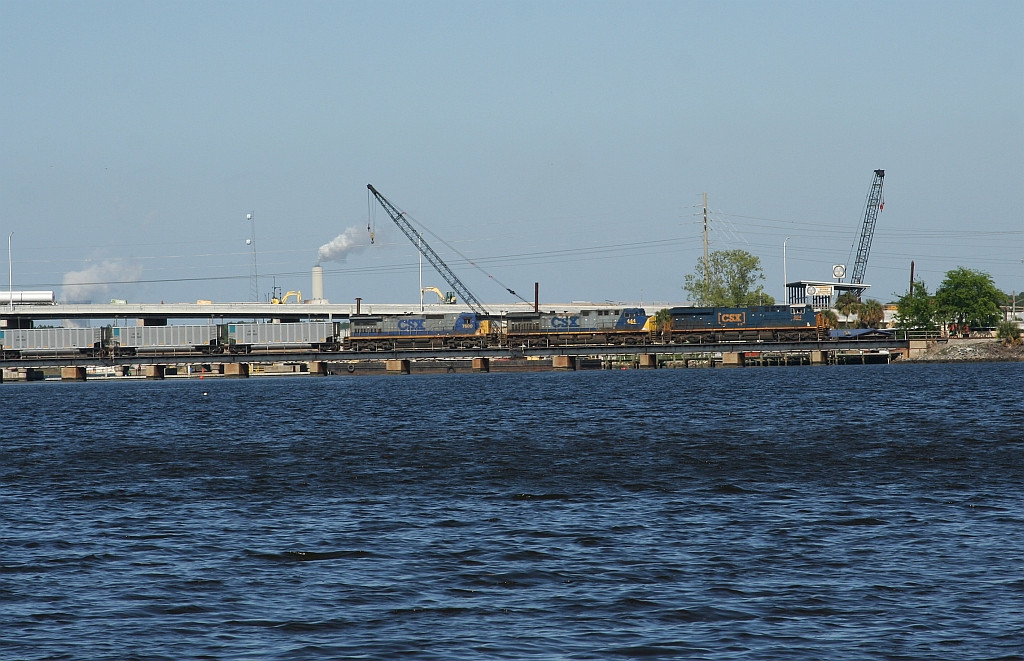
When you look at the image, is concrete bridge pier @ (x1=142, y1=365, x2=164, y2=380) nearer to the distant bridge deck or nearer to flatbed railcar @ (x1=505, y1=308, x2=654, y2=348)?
the distant bridge deck

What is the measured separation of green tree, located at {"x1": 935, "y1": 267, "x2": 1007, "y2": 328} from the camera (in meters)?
174

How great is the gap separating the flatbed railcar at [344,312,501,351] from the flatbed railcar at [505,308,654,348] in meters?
3.72

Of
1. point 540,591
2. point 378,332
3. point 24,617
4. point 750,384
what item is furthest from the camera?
point 378,332

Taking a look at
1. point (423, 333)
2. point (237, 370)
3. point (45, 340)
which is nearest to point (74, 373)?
point (45, 340)

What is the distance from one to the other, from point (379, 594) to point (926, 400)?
188 ft

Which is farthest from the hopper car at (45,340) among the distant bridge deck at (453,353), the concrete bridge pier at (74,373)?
the distant bridge deck at (453,353)

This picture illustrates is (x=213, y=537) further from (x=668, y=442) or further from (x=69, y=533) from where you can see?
(x=668, y=442)

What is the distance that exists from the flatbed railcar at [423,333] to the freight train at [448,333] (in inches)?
5.5

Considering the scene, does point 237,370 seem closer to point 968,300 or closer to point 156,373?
point 156,373

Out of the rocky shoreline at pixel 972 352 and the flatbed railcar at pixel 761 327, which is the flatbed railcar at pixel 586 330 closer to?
the flatbed railcar at pixel 761 327

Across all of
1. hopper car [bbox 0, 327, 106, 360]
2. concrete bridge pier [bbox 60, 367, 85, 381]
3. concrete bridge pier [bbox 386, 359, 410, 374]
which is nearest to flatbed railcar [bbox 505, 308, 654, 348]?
concrete bridge pier [bbox 386, 359, 410, 374]

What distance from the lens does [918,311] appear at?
174 meters

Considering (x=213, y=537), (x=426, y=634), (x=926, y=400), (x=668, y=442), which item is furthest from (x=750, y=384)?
(x=426, y=634)

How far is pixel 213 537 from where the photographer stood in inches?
939
